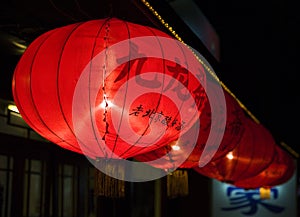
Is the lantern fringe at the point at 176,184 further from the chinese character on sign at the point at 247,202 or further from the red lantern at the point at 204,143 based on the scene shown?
the chinese character on sign at the point at 247,202

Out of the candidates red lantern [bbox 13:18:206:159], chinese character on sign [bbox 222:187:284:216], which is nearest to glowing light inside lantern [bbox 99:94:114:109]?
red lantern [bbox 13:18:206:159]

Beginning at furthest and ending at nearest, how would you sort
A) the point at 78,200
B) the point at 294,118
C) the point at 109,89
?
the point at 294,118 → the point at 78,200 → the point at 109,89

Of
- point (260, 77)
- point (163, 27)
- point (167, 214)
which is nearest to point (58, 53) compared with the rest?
point (163, 27)

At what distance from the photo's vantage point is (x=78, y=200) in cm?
697

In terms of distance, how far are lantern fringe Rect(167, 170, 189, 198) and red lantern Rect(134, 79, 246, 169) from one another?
0.09 metres

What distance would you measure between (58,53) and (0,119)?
264 cm

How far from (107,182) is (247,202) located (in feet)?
35.0

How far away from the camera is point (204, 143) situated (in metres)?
5.00

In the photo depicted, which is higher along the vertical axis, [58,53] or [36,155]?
[58,53]

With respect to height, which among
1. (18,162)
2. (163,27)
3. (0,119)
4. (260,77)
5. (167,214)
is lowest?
(167,214)

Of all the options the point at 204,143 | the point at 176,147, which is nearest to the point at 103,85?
the point at 176,147

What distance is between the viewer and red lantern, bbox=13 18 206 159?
3076 mm

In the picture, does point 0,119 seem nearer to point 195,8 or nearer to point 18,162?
point 18,162

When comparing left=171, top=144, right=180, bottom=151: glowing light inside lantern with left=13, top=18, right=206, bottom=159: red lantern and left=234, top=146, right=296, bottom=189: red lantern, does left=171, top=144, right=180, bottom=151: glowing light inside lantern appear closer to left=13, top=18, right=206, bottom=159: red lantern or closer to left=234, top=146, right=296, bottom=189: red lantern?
left=13, top=18, right=206, bottom=159: red lantern
